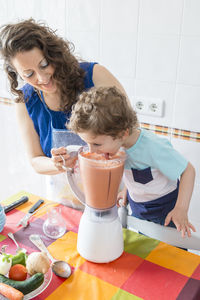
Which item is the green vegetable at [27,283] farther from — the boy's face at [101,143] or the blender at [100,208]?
the boy's face at [101,143]

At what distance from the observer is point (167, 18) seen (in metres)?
1.37

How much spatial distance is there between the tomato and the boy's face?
1.12 ft

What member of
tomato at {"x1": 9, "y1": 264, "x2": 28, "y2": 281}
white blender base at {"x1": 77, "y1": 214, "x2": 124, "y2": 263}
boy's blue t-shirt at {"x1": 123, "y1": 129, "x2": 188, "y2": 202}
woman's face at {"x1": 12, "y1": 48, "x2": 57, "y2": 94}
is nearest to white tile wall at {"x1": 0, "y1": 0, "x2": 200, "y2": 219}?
woman's face at {"x1": 12, "y1": 48, "x2": 57, "y2": 94}

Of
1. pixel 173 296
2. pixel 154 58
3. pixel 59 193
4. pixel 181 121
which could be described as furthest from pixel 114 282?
pixel 154 58

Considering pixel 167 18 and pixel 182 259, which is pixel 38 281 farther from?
pixel 167 18

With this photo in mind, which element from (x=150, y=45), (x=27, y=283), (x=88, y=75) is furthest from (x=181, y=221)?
(x=150, y=45)

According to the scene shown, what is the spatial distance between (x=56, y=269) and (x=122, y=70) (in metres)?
1.06

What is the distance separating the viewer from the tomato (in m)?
0.76

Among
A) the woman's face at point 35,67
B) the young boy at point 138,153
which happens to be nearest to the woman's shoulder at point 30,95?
the woman's face at point 35,67

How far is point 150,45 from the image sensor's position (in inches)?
57.1

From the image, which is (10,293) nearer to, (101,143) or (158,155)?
(101,143)

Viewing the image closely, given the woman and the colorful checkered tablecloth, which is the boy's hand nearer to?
the colorful checkered tablecloth

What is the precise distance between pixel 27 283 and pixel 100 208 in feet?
0.83

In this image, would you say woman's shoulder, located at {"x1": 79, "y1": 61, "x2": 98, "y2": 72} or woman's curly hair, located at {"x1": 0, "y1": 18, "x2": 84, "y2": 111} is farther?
woman's shoulder, located at {"x1": 79, "y1": 61, "x2": 98, "y2": 72}
